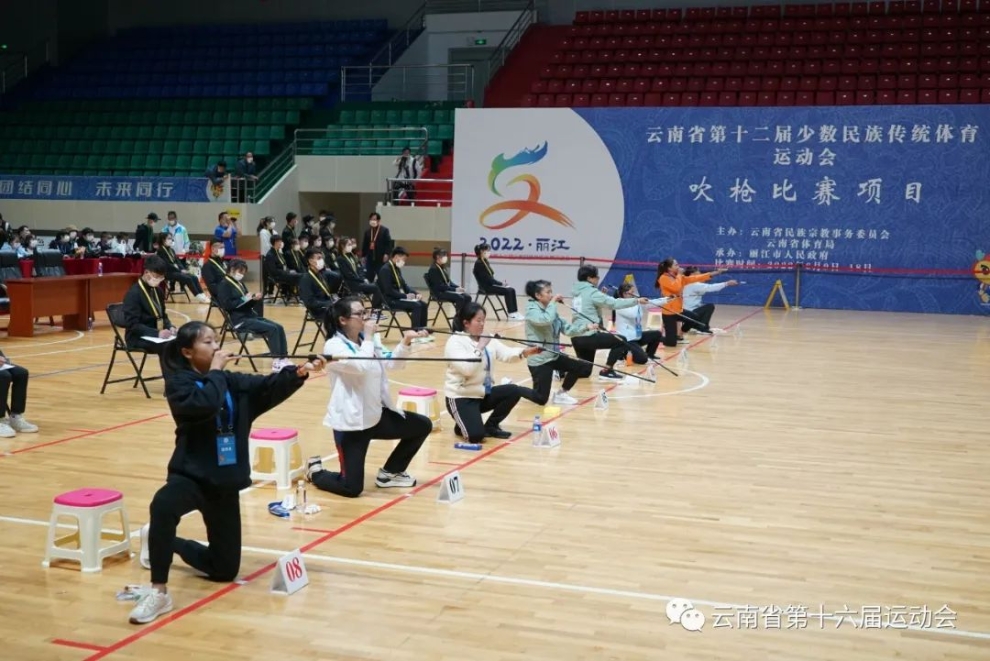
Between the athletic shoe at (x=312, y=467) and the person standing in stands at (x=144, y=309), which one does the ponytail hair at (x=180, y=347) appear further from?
the person standing in stands at (x=144, y=309)

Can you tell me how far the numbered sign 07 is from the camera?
17.1 feet

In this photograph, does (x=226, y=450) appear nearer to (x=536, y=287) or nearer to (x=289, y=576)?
(x=289, y=576)

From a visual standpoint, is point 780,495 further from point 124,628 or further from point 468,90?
point 468,90

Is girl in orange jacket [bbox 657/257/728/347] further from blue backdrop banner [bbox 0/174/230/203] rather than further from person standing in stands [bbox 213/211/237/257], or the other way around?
blue backdrop banner [bbox 0/174/230/203]

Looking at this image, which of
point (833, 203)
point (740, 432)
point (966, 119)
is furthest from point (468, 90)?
point (740, 432)

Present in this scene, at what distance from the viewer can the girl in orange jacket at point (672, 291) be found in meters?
14.4

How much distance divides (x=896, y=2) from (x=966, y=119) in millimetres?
5337

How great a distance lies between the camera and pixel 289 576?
5.22 metres

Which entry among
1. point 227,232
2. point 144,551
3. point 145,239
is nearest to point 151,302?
point 144,551

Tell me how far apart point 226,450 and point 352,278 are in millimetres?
11607

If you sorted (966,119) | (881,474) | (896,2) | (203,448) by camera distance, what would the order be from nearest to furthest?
(203,448), (881,474), (966,119), (896,2)

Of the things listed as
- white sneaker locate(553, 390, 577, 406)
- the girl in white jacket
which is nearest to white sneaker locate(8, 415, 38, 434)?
the girl in white jacket

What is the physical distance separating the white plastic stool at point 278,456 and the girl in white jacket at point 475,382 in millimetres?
1429

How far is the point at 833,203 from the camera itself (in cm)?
2089
